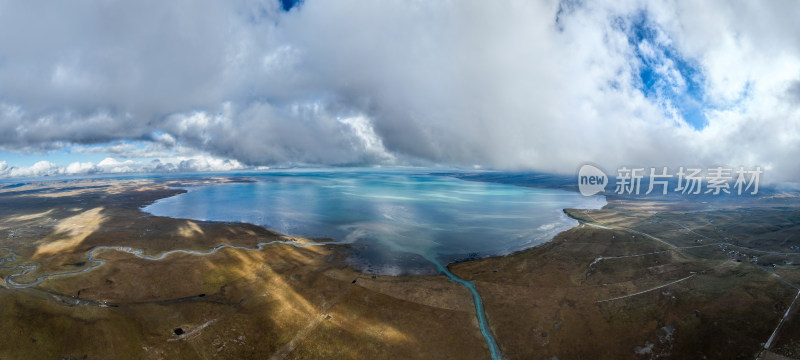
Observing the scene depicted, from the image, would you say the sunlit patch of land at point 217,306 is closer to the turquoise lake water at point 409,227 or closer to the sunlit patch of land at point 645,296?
the sunlit patch of land at point 645,296

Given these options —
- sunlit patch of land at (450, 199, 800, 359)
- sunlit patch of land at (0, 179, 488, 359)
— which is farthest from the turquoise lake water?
sunlit patch of land at (0, 179, 488, 359)

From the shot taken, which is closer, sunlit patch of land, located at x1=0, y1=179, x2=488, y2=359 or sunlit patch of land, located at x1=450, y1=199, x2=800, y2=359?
sunlit patch of land, located at x1=0, y1=179, x2=488, y2=359

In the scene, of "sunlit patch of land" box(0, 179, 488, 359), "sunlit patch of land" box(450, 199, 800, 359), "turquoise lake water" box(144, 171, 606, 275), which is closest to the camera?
"sunlit patch of land" box(0, 179, 488, 359)

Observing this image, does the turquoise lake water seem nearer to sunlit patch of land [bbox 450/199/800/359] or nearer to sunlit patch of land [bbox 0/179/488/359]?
sunlit patch of land [bbox 450/199/800/359]

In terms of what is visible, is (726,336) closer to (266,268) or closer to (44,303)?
(266,268)

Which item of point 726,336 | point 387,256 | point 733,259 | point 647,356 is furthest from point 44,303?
point 733,259

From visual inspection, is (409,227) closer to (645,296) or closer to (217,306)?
(217,306)

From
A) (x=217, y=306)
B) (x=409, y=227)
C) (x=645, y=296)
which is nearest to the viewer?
(x=217, y=306)

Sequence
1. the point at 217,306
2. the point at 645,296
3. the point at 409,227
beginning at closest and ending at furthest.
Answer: the point at 217,306 < the point at 645,296 < the point at 409,227

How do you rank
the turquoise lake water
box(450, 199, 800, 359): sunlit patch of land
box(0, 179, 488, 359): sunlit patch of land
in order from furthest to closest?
the turquoise lake water → box(450, 199, 800, 359): sunlit patch of land → box(0, 179, 488, 359): sunlit patch of land

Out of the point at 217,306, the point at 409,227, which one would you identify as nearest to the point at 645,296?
the point at 217,306

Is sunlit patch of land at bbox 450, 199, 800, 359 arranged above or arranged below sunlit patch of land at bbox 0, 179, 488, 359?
above
